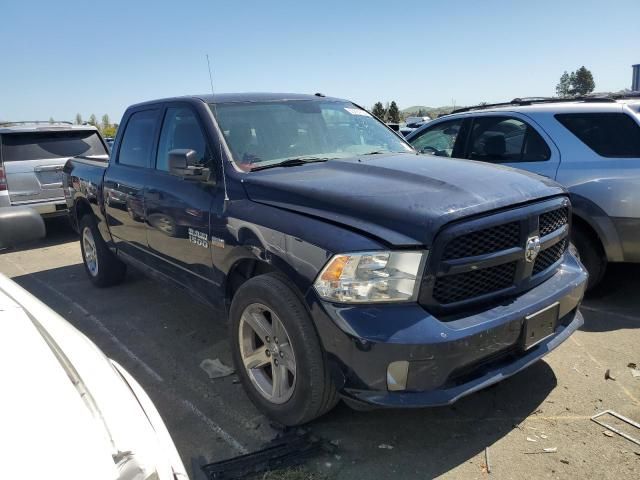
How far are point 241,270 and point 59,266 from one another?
4743 millimetres

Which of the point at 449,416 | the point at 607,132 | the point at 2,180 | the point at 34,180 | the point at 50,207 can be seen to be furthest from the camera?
the point at 50,207

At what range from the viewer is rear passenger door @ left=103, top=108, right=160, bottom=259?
4.39 meters

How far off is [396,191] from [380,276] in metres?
0.56

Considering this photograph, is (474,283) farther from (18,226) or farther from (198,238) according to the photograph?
(18,226)

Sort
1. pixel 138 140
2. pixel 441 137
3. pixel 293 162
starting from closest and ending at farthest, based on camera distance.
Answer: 1. pixel 293 162
2. pixel 138 140
3. pixel 441 137

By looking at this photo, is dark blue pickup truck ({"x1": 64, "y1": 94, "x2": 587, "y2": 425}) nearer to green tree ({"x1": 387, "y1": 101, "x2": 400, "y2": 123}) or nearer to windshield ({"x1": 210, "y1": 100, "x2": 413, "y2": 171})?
windshield ({"x1": 210, "y1": 100, "x2": 413, "y2": 171})

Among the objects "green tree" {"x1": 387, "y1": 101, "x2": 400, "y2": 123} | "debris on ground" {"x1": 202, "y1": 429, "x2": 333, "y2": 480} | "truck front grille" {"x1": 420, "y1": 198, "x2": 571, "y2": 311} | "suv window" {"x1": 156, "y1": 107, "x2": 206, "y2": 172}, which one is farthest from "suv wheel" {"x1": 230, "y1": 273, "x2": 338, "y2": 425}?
"green tree" {"x1": 387, "y1": 101, "x2": 400, "y2": 123}

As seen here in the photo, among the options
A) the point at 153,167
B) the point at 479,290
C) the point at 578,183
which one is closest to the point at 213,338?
the point at 153,167

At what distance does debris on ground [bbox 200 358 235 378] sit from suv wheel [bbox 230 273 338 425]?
535mm

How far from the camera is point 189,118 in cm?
387

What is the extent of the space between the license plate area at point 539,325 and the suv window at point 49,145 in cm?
810

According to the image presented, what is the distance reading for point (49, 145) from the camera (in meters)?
8.48

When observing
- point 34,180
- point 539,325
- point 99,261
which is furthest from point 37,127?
point 539,325

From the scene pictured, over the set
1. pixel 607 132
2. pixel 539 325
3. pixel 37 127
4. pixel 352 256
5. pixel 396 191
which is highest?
pixel 37 127
